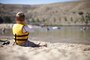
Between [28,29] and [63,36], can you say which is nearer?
[28,29]

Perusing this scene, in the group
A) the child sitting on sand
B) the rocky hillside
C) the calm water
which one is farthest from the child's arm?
the calm water

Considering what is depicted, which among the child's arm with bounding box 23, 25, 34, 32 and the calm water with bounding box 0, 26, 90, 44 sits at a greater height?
the child's arm with bounding box 23, 25, 34, 32

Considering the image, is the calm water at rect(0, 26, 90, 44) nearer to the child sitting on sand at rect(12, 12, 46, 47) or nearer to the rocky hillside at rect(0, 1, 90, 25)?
the rocky hillside at rect(0, 1, 90, 25)

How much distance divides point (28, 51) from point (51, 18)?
8.10m

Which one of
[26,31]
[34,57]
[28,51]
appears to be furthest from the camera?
[26,31]

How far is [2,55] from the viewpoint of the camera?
159 centimetres

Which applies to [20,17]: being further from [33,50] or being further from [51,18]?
[51,18]

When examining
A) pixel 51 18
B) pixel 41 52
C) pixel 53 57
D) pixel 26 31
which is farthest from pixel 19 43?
pixel 51 18

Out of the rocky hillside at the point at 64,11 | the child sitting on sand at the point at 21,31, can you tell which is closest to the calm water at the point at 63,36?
the rocky hillside at the point at 64,11

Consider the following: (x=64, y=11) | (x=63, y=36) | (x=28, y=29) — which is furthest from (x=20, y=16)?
(x=64, y=11)

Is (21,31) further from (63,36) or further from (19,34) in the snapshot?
(63,36)

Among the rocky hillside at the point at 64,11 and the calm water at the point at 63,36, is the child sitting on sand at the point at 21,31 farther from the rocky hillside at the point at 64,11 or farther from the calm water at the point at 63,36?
the calm water at the point at 63,36

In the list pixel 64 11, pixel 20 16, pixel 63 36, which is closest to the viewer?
pixel 20 16

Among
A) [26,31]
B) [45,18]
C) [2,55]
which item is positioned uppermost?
[26,31]
